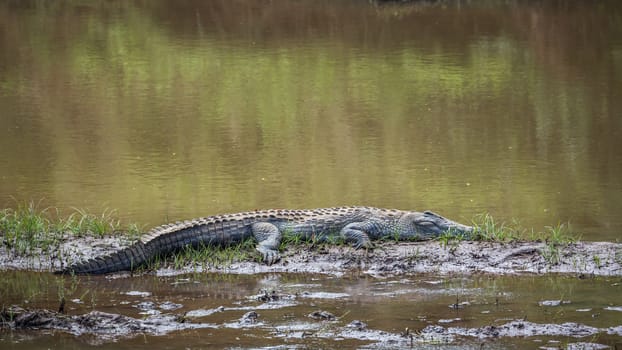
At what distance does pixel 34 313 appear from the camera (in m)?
6.44

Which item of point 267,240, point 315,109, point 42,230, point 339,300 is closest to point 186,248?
point 267,240

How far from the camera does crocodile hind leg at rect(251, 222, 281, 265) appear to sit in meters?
7.89

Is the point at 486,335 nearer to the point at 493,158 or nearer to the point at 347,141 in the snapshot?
the point at 493,158

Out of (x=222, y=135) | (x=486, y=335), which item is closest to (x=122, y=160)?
(x=222, y=135)

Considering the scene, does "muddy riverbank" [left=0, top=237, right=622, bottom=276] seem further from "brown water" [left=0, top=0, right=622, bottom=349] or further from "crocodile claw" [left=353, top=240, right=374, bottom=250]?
"brown water" [left=0, top=0, right=622, bottom=349]

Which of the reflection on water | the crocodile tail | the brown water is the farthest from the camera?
the reflection on water

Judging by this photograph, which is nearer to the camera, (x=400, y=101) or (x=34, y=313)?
(x=34, y=313)

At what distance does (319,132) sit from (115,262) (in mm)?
6080

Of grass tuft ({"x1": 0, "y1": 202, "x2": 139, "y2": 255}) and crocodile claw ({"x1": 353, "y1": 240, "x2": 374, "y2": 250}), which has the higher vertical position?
grass tuft ({"x1": 0, "y1": 202, "x2": 139, "y2": 255})

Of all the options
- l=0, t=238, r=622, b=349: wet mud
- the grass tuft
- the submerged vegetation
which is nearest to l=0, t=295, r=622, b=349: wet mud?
l=0, t=238, r=622, b=349: wet mud

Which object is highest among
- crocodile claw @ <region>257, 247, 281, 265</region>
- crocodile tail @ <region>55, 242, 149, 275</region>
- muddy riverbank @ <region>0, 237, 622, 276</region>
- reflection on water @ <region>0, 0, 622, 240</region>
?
crocodile tail @ <region>55, 242, 149, 275</region>

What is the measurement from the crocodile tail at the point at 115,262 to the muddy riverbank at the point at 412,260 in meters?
0.14

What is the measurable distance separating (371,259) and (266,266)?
0.73 meters

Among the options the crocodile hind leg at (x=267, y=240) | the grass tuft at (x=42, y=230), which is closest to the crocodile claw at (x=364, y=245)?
the crocodile hind leg at (x=267, y=240)
